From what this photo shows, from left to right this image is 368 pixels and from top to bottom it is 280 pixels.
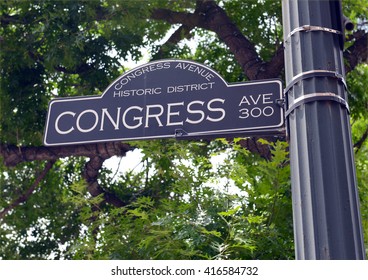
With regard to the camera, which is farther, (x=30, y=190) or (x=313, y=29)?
(x=30, y=190)

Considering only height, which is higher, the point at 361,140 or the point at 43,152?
the point at 361,140

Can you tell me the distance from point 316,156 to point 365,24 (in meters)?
5.78

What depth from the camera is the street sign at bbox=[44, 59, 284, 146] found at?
2990 millimetres

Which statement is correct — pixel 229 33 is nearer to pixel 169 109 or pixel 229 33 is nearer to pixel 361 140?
pixel 361 140

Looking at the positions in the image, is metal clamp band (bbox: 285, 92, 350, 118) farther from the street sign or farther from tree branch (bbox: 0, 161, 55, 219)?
tree branch (bbox: 0, 161, 55, 219)

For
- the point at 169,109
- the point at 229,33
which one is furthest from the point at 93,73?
the point at 169,109

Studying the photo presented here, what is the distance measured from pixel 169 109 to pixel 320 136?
90 centimetres

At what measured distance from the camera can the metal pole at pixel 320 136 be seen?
7.32 feet

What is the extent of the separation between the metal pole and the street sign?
0.34 metres

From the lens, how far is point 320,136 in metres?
2.38

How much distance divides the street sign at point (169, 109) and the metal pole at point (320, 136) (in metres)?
0.34

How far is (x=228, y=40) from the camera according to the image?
7.74m

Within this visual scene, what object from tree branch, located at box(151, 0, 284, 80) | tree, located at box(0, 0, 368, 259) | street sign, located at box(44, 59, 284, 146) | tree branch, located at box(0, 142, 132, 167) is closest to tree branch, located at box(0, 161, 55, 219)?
tree, located at box(0, 0, 368, 259)

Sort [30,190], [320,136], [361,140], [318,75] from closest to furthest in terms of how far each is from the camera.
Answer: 1. [320,136]
2. [318,75]
3. [361,140]
4. [30,190]
